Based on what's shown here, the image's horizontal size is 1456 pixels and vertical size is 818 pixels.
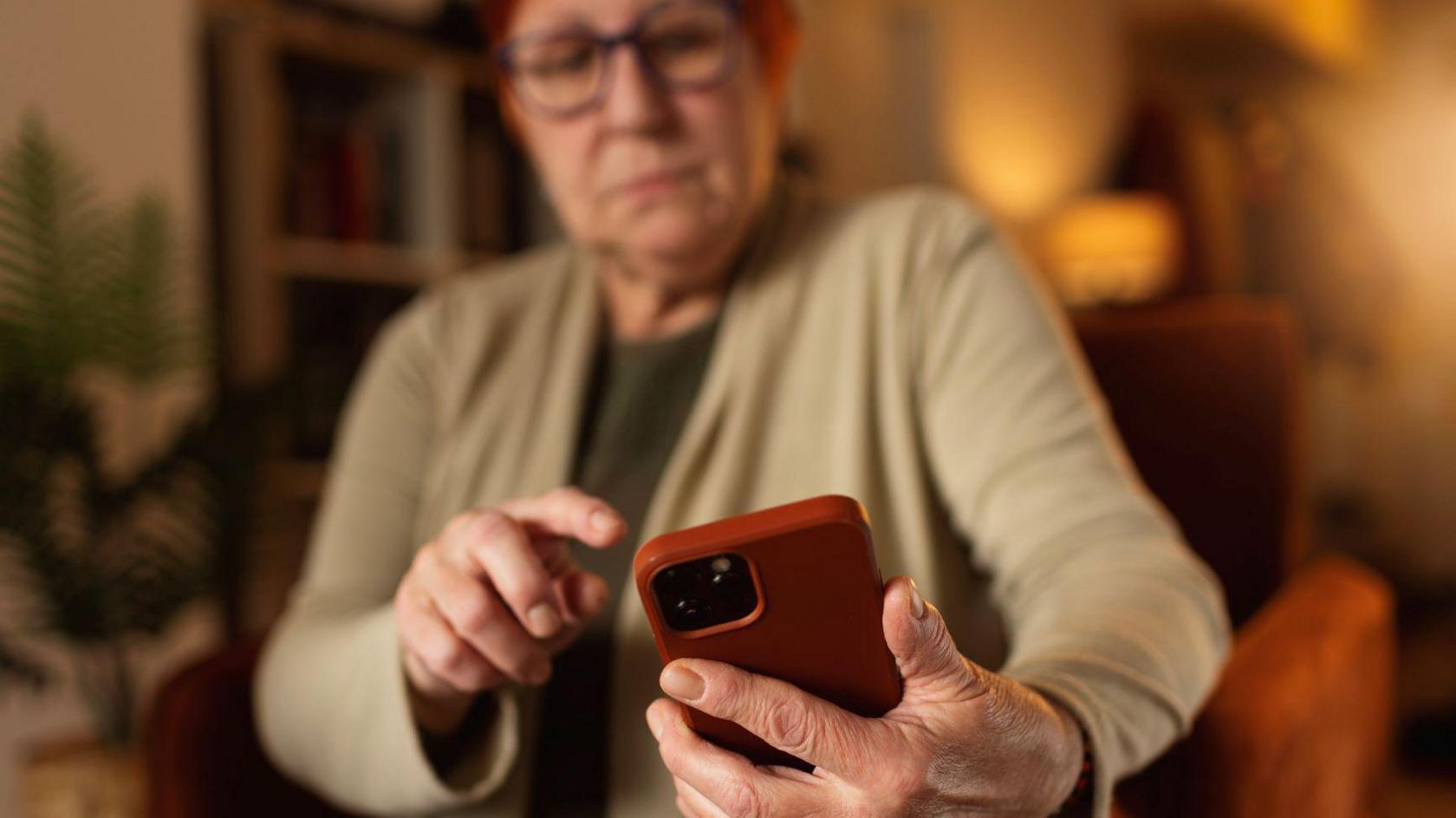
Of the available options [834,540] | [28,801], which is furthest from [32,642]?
[834,540]

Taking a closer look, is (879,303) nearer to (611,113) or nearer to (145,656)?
(611,113)

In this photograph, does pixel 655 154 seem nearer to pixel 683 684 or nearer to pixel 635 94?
pixel 635 94

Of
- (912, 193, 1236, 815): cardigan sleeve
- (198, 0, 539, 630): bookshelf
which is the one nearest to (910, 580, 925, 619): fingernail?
(912, 193, 1236, 815): cardigan sleeve

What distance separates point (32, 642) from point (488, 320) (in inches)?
35.8

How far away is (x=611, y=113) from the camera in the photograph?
0.65m

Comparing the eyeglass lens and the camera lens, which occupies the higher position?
the eyeglass lens

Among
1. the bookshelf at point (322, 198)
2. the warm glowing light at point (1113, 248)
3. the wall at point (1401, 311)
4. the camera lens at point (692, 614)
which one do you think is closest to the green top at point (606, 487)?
the camera lens at point (692, 614)

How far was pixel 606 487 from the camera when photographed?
0.66 meters

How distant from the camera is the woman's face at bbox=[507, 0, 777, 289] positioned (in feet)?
2.12

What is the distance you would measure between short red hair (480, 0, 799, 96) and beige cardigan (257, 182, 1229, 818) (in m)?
0.09

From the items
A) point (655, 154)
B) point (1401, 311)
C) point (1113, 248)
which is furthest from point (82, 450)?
point (1113, 248)

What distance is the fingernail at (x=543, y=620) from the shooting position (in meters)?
0.45

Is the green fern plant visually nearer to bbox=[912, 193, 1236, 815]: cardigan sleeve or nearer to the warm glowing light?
bbox=[912, 193, 1236, 815]: cardigan sleeve

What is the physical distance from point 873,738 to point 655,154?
0.44 metres
